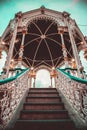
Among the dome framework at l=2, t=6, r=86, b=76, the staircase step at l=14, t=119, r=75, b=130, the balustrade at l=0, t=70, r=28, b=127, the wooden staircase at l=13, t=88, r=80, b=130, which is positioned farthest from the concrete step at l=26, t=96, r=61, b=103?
the dome framework at l=2, t=6, r=86, b=76

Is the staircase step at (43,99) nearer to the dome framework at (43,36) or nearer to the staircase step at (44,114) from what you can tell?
the staircase step at (44,114)

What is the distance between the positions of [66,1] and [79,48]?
6.23 meters

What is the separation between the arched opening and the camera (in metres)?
12.0

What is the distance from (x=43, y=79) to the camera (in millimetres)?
12141

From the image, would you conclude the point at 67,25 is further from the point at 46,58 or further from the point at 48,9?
the point at 46,58

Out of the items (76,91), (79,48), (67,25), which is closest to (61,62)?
(79,48)

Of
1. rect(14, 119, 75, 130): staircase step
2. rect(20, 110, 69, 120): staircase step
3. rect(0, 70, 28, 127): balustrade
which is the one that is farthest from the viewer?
rect(20, 110, 69, 120): staircase step

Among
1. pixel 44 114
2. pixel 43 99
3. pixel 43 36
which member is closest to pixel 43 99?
pixel 43 99

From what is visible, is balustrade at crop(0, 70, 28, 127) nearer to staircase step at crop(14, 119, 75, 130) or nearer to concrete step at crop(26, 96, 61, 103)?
staircase step at crop(14, 119, 75, 130)

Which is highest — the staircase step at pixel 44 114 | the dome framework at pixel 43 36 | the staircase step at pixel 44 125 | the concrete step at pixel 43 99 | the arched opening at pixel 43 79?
the dome framework at pixel 43 36

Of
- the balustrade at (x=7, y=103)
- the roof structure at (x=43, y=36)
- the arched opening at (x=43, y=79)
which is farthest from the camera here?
the arched opening at (x=43, y=79)

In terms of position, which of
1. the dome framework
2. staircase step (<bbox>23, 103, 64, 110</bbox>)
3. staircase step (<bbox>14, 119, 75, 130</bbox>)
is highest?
the dome framework

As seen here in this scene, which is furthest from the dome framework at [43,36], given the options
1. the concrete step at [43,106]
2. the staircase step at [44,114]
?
the staircase step at [44,114]

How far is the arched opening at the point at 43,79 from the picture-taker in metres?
12.0
